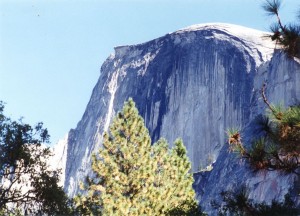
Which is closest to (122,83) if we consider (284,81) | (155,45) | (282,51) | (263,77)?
(155,45)

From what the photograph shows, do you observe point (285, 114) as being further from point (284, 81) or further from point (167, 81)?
point (167, 81)

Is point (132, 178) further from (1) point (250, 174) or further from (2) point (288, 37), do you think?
(1) point (250, 174)

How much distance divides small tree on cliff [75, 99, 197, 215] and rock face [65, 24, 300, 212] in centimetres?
4066

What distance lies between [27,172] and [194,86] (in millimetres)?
70854

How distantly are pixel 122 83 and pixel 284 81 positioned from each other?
39.9 meters

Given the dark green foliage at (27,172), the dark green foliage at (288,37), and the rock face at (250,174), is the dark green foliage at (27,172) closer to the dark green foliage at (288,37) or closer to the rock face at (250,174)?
the dark green foliage at (288,37)

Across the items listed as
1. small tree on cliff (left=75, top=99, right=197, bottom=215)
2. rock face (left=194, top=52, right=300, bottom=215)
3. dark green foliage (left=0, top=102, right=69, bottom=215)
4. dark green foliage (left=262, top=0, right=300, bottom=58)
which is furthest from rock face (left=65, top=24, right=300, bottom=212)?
dark green foliage (left=262, top=0, right=300, bottom=58)

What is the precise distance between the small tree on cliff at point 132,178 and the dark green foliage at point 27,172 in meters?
6.75

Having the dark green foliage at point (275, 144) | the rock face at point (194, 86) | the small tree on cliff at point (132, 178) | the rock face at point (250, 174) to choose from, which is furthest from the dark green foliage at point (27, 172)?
the rock face at point (194, 86)

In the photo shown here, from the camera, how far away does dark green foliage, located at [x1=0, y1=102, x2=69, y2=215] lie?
16.4 m

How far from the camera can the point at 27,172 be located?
55.7ft

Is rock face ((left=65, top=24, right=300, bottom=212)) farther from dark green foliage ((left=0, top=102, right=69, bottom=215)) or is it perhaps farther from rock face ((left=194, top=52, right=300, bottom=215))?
dark green foliage ((left=0, top=102, right=69, bottom=215))

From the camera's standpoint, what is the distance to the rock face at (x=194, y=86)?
262 feet

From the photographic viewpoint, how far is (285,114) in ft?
27.3
